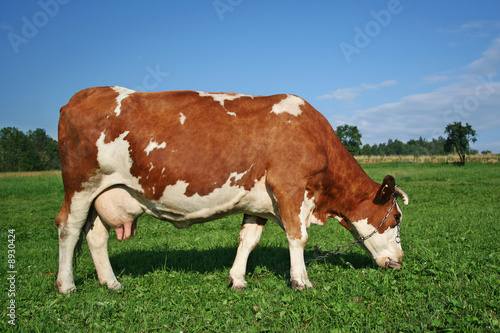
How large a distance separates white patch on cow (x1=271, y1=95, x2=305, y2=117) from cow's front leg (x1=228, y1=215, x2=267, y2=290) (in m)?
1.74

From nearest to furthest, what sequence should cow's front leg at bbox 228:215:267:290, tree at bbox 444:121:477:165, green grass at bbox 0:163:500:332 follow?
green grass at bbox 0:163:500:332, cow's front leg at bbox 228:215:267:290, tree at bbox 444:121:477:165

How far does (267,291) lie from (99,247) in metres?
2.45

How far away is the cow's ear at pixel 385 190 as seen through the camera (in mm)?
5336

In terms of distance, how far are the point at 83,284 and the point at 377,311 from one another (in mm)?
4045

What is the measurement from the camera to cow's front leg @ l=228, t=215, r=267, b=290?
Result: 5277 mm

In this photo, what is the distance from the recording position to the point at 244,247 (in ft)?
18.0

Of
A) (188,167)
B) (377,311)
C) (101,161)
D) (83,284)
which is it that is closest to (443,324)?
(377,311)

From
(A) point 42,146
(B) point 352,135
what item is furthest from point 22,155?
(B) point 352,135

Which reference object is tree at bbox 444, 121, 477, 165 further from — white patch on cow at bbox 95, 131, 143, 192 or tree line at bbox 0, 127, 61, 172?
tree line at bbox 0, 127, 61, 172

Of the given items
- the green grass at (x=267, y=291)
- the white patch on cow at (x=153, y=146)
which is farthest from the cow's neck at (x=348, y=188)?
the white patch on cow at (x=153, y=146)

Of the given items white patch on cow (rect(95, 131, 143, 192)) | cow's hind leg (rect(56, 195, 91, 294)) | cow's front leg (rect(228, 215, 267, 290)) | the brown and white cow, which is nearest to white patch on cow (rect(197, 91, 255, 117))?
the brown and white cow

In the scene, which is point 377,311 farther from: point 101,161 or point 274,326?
point 101,161

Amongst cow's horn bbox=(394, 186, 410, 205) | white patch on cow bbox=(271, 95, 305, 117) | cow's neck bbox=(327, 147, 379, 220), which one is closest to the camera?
white patch on cow bbox=(271, 95, 305, 117)

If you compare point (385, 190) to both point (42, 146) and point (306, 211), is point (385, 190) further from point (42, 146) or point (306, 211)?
point (42, 146)
